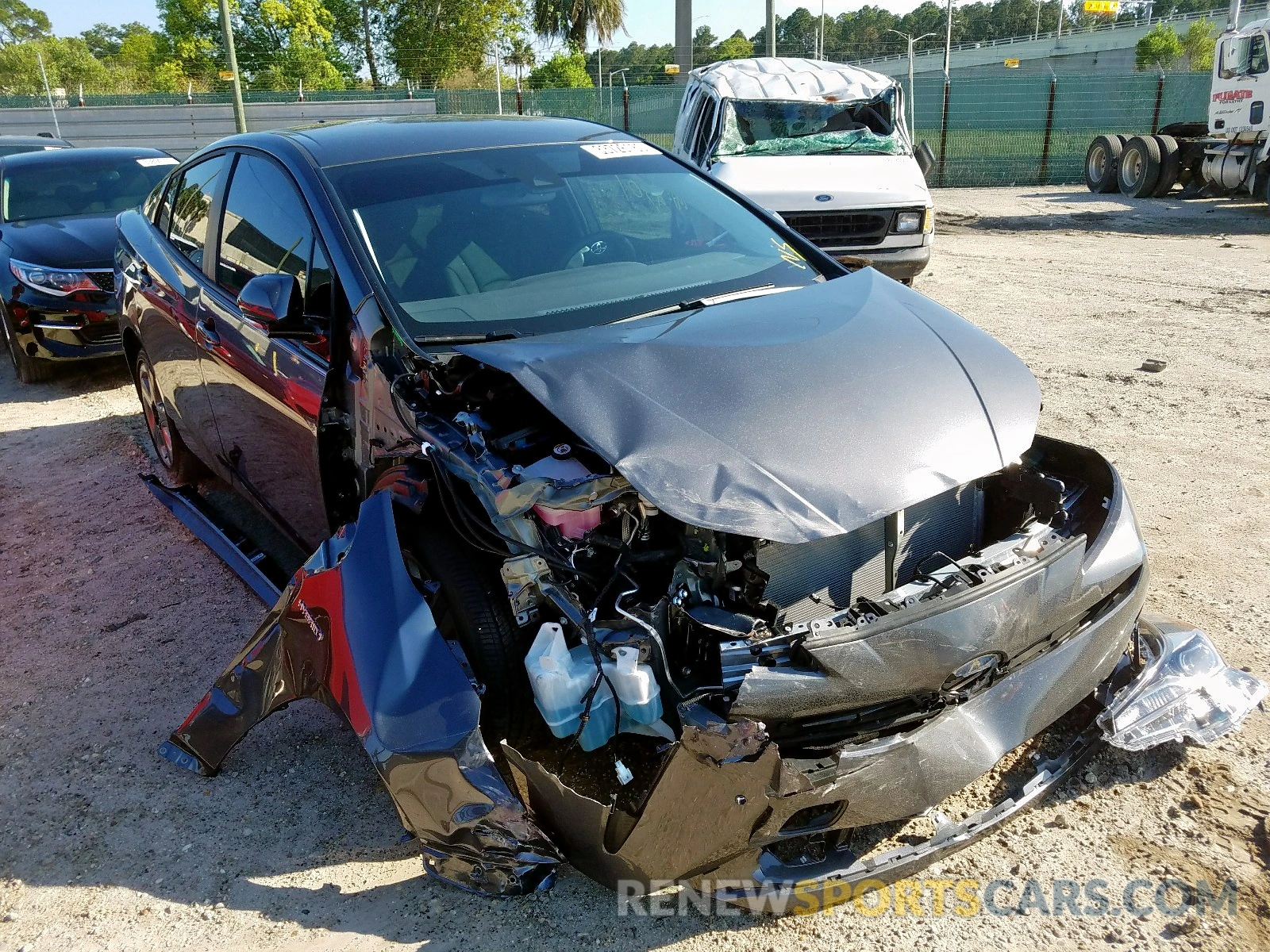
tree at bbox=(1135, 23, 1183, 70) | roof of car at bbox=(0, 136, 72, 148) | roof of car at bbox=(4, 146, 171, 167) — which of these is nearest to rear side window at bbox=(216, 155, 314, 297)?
roof of car at bbox=(4, 146, 171, 167)

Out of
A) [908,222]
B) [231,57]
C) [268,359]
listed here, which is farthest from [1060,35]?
[268,359]

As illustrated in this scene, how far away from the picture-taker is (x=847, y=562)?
2500 mm

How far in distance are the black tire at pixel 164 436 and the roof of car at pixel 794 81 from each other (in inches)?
262

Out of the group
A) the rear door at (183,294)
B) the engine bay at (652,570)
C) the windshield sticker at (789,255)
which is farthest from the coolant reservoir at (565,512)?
the rear door at (183,294)

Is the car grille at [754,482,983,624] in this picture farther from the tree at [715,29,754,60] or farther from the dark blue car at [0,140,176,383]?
the tree at [715,29,754,60]

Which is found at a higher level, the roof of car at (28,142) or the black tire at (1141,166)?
the roof of car at (28,142)

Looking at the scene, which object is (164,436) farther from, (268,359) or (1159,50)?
(1159,50)

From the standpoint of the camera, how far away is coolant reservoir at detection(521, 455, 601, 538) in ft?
7.77

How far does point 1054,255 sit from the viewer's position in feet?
38.3

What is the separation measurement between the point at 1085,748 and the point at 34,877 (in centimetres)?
284

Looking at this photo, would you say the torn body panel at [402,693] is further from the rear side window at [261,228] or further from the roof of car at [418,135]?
the roof of car at [418,135]

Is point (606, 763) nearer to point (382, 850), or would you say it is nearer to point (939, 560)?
point (382, 850)

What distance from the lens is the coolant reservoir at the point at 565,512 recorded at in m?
2.37

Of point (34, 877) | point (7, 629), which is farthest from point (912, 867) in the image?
point (7, 629)
